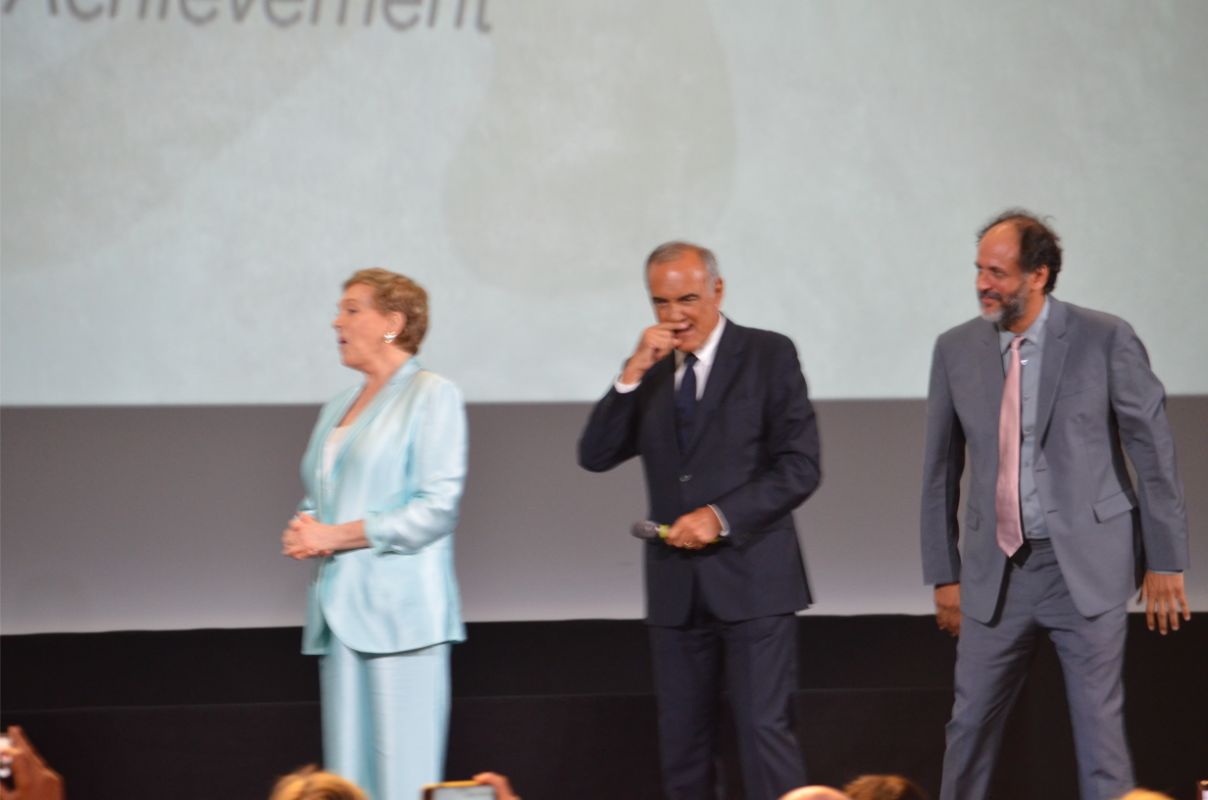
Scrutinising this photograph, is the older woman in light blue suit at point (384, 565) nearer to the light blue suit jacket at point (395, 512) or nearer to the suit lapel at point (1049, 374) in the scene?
the light blue suit jacket at point (395, 512)

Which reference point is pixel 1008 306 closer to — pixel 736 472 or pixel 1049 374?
pixel 1049 374

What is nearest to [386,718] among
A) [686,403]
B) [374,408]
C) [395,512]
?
[395,512]

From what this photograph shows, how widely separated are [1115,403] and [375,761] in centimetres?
155

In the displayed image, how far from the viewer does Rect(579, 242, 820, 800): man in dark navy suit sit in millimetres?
2709

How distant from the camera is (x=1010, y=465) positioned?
8.98ft

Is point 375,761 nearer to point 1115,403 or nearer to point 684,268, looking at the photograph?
point 684,268

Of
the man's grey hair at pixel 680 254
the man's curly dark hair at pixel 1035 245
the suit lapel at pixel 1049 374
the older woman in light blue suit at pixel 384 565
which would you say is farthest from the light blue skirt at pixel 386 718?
the man's curly dark hair at pixel 1035 245

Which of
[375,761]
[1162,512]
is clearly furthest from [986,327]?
[375,761]

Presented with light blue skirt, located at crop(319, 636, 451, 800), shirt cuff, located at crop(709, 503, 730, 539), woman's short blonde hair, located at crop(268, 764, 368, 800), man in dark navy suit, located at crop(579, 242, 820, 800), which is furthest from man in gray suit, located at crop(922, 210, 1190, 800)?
woman's short blonde hair, located at crop(268, 764, 368, 800)

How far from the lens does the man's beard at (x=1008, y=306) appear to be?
273cm

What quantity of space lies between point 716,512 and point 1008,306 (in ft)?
2.24

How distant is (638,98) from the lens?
3.92m

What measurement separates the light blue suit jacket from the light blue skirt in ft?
0.15

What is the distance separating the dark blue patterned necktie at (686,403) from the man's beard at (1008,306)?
58cm
